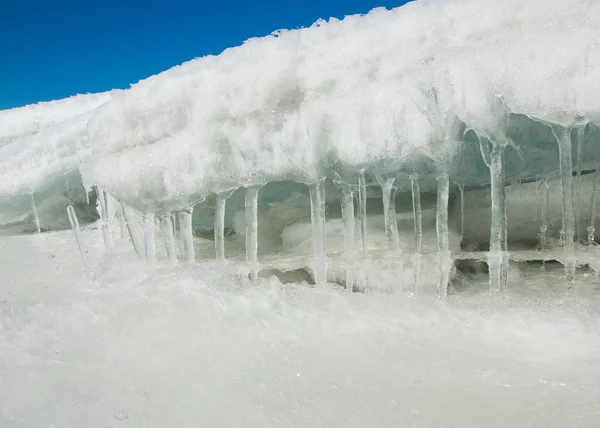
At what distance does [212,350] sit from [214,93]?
127cm

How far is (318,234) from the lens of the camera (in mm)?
2379

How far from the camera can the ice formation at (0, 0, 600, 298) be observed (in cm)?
188

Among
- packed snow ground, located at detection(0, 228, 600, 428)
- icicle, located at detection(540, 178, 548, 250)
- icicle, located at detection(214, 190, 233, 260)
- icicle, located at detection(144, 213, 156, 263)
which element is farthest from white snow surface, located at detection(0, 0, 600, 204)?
icicle, located at detection(540, 178, 548, 250)

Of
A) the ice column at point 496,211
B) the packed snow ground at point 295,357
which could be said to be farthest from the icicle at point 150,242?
the ice column at point 496,211

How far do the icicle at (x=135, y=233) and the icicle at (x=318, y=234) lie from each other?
118cm

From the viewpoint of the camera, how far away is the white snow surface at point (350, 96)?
1836 mm

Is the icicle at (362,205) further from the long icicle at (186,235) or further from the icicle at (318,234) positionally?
the long icicle at (186,235)

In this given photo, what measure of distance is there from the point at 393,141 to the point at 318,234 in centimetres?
58

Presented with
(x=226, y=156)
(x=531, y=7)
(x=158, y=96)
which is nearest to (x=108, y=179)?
(x=158, y=96)

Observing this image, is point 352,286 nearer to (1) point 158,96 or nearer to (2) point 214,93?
(2) point 214,93

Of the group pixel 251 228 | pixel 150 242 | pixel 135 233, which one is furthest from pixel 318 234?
pixel 135 233

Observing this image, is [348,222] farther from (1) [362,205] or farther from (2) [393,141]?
(2) [393,141]

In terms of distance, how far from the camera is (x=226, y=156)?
244cm

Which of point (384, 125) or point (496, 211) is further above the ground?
point (384, 125)
